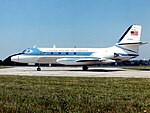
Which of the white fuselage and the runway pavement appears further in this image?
the white fuselage

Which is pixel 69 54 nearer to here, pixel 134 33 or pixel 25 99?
pixel 134 33

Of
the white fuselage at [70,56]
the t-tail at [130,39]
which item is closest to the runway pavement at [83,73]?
the white fuselage at [70,56]

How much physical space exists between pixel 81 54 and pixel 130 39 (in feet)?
22.4

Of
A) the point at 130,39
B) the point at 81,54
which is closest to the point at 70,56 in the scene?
the point at 81,54

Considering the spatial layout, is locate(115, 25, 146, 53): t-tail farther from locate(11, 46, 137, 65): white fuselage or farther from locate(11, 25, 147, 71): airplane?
locate(11, 46, 137, 65): white fuselage

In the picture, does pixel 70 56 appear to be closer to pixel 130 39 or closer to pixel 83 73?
pixel 130 39

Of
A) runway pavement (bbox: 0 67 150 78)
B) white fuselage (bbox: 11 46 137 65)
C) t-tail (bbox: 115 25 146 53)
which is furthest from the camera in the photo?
t-tail (bbox: 115 25 146 53)

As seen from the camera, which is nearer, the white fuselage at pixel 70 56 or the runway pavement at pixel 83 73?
the runway pavement at pixel 83 73

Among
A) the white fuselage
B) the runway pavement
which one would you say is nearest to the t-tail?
the white fuselage

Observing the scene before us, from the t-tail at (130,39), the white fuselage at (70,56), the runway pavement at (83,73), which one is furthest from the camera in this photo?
the t-tail at (130,39)

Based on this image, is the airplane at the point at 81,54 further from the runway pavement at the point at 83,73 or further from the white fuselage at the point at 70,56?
the runway pavement at the point at 83,73

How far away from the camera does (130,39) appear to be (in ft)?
125

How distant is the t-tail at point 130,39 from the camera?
1479 inches

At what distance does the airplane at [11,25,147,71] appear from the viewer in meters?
37.0
